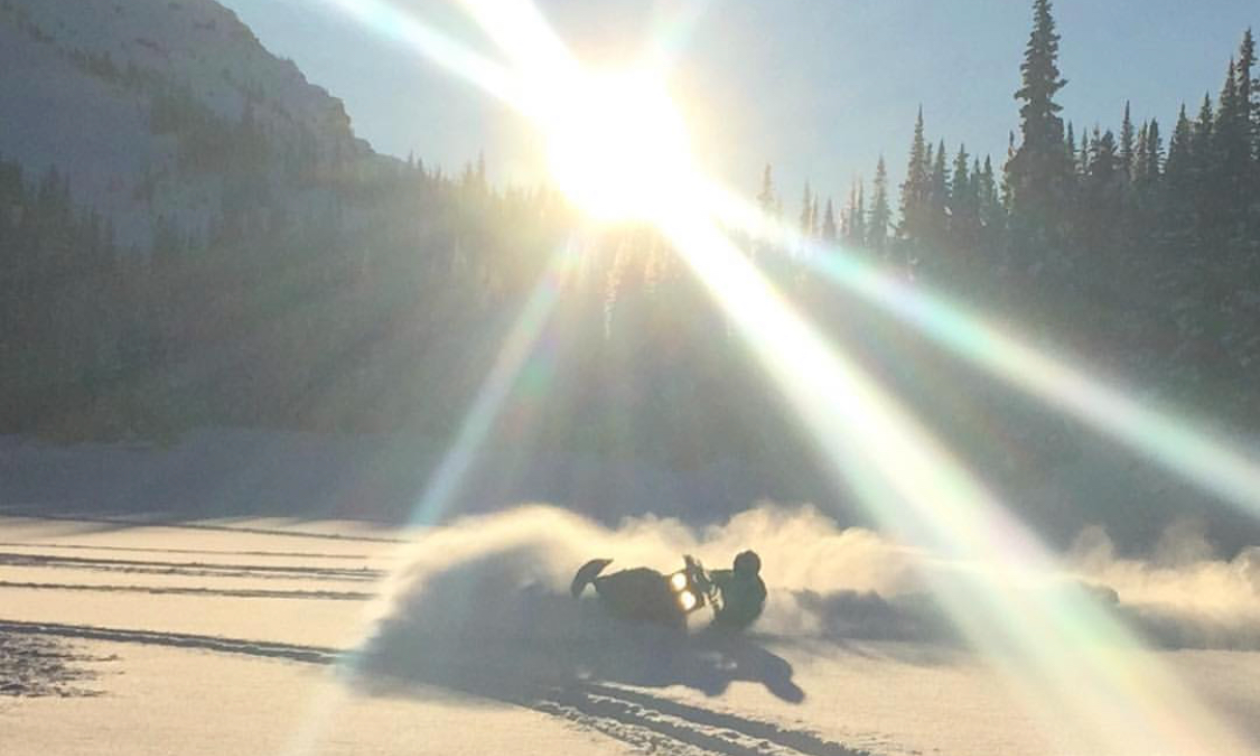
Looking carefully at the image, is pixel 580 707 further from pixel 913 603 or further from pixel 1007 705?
pixel 913 603

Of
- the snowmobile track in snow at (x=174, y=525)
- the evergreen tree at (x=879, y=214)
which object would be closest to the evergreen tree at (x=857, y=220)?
the evergreen tree at (x=879, y=214)

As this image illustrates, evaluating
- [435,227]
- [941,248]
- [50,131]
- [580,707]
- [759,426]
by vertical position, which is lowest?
[580,707]

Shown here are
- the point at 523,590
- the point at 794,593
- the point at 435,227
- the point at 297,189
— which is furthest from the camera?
the point at 297,189

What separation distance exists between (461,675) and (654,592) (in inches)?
132

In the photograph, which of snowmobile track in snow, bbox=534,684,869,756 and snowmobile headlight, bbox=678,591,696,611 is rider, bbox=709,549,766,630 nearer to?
snowmobile headlight, bbox=678,591,696,611

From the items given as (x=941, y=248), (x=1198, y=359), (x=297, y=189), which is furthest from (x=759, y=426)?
(x=297, y=189)

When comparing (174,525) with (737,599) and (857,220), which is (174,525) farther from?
(857,220)

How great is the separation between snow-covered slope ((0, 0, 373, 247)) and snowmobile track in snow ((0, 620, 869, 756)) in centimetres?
9239

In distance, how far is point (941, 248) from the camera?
57.1 m

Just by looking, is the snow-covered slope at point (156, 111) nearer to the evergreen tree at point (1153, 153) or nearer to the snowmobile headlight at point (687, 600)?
the evergreen tree at point (1153, 153)

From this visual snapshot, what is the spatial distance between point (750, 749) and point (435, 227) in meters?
108

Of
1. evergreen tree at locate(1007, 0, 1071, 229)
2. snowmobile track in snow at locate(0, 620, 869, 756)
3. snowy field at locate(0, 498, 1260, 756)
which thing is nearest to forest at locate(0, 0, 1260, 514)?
evergreen tree at locate(1007, 0, 1071, 229)

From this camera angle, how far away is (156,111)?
484 ft

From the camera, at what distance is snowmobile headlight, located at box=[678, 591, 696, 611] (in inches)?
576
